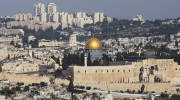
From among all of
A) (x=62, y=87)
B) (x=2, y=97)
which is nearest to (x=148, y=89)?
(x=62, y=87)

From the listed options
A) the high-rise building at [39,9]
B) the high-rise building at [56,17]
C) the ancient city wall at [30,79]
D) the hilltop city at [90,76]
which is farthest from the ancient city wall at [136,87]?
the high-rise building at [39,9]

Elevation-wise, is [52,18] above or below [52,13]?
below

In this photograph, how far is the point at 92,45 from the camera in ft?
197

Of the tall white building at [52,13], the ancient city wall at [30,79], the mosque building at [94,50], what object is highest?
the tall white building at [52,13]

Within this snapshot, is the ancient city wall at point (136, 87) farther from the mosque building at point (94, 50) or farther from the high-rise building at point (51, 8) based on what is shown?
the high-rise building at point (51, 8)

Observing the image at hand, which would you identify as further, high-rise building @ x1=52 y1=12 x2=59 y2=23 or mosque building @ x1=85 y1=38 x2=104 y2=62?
high-rise building @ x1=52 y1=12 x2=59 y2=23

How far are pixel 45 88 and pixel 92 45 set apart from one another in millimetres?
17566

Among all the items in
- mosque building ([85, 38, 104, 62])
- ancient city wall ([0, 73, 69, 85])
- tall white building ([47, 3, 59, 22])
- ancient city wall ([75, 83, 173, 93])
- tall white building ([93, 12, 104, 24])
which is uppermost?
tall white building ([47, 3, 59, 22])

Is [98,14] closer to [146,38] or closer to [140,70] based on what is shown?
[146,38]

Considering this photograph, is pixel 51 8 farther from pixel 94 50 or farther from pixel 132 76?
pixel 132 76

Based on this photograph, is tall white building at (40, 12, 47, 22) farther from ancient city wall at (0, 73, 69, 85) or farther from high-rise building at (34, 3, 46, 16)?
ancient city wall at (0, 73, 69, 85)


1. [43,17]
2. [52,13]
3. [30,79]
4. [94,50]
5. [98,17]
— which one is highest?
[52,13]

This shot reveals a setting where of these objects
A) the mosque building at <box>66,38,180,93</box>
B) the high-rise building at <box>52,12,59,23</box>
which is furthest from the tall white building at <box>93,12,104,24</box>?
the mosque building at <box>66,38,180,93</box>

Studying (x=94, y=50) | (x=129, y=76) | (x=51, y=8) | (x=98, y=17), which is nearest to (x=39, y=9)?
(x=51, y=8)
